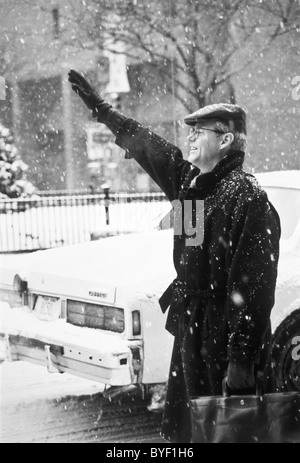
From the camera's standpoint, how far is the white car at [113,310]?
4473mm

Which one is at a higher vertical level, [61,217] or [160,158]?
[160,158]

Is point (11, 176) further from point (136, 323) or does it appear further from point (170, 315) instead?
point (170, 315)

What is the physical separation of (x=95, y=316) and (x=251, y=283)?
1736mm

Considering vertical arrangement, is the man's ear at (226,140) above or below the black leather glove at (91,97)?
below

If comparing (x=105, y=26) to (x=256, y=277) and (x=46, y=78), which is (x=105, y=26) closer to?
(x=46, y=78)

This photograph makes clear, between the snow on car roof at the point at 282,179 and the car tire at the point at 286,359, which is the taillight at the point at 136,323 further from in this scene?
the snow on car roof at the point at 282,179

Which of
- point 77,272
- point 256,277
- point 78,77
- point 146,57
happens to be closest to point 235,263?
point 256,277

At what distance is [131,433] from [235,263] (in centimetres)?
193

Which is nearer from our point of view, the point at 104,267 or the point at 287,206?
the point at 104,267

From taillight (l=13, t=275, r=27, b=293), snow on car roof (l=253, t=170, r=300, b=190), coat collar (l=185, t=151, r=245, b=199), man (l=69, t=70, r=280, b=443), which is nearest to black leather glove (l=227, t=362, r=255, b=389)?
man (l=69, t=70, r=280, b=443)

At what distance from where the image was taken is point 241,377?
3.09m

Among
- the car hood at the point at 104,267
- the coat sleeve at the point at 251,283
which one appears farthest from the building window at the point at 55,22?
the coat sleeve at the point at 251,283

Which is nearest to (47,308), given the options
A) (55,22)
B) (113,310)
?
(113,310)

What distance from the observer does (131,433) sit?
4.75 m
